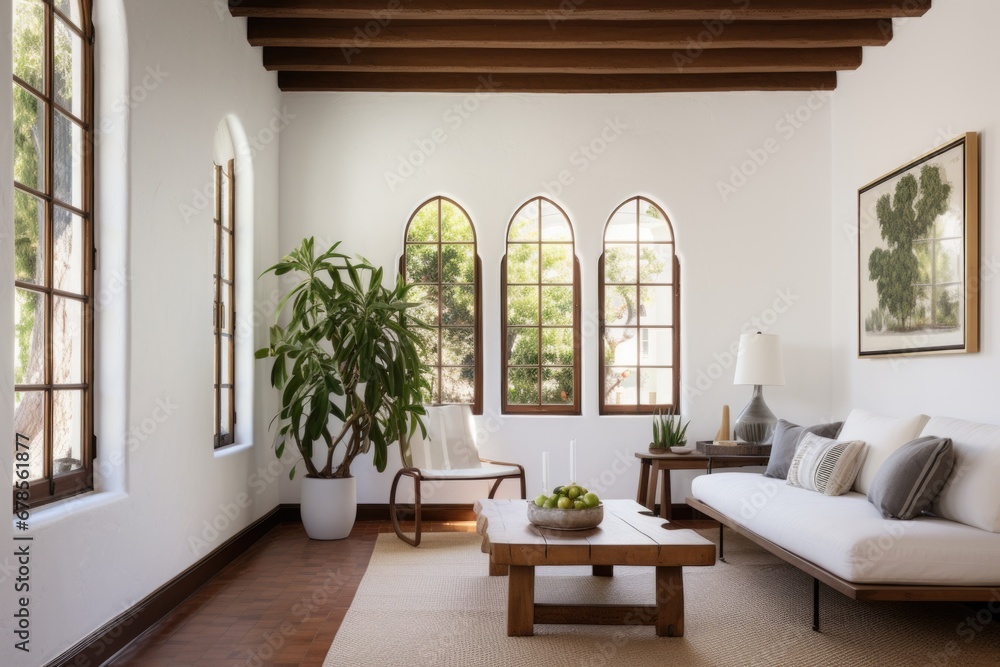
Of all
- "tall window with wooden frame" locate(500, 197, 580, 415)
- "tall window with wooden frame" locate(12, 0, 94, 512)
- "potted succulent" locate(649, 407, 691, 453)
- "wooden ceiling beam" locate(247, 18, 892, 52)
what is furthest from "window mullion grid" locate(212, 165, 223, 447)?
"potted succulent" locate(649, 407, 691, 453)

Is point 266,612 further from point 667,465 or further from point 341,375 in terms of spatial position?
point 667,465

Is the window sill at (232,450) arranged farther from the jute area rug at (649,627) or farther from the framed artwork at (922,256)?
the framed artwork at (922,256)

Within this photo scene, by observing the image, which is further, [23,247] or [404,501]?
[404,501]

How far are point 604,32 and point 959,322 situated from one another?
2.78 m

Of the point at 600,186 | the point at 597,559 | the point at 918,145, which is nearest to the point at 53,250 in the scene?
the point at 597,559

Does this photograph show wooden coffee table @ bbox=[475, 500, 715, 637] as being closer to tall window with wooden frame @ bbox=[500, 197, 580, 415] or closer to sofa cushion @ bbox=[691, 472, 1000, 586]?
sofa cushion @ bbox=[691, 472, 1000, 586]

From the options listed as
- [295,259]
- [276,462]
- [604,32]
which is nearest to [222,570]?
[276,462]

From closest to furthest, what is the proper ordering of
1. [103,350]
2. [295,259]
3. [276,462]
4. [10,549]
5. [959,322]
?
[10,549] → [103,350] → [959,322] → [295,259] → [276,462]

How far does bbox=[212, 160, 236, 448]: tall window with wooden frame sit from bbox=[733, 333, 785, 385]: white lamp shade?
136 inches

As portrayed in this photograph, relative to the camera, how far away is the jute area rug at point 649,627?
3477 mm

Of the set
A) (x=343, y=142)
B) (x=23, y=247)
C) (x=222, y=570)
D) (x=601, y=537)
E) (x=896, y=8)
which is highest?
(x=896, y=8)

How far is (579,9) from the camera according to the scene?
5293 millimetres

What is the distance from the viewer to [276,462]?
21.7 feet

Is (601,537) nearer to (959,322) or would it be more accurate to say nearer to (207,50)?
(959,322)
